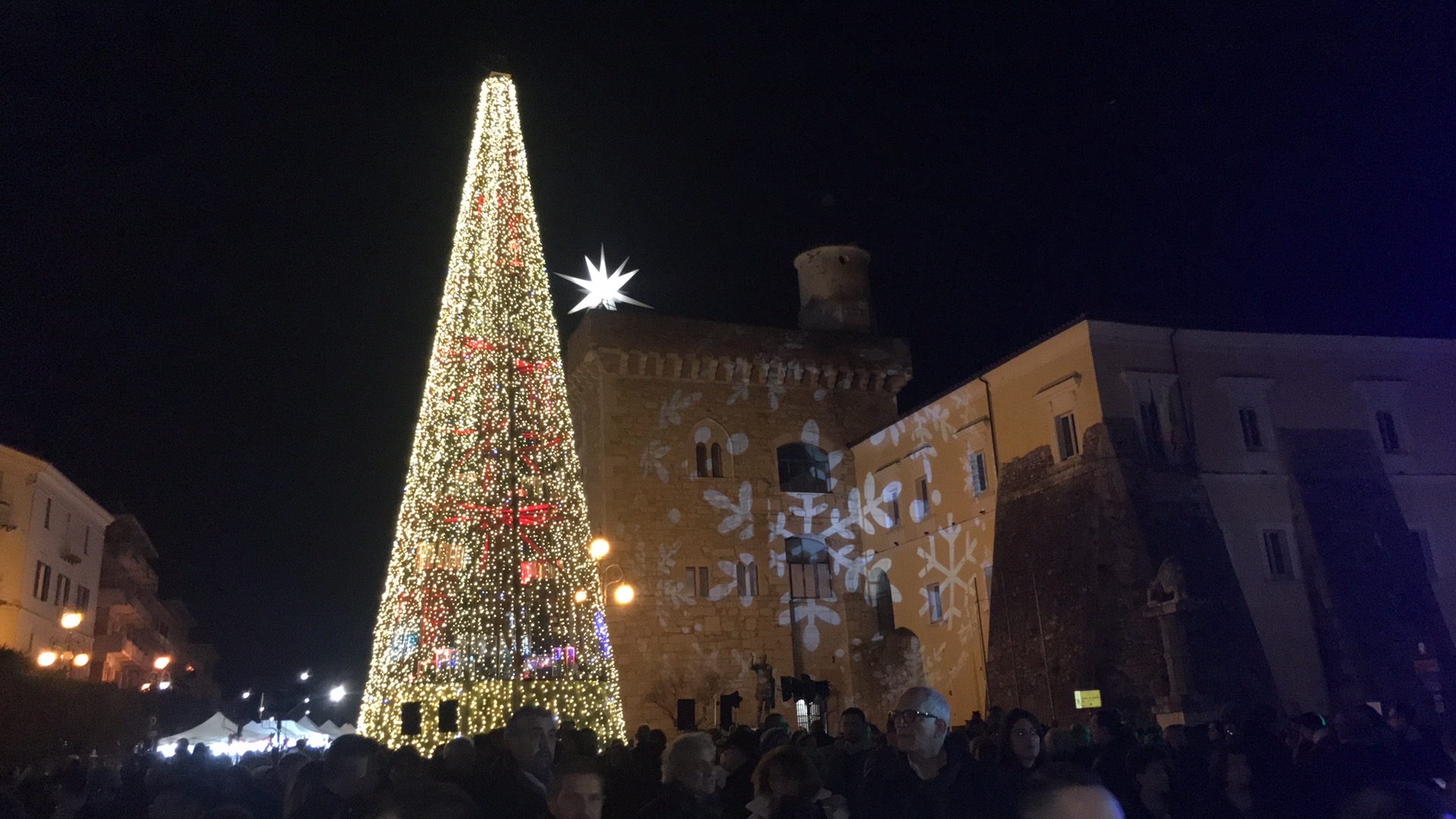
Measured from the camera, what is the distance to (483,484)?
1483 cm

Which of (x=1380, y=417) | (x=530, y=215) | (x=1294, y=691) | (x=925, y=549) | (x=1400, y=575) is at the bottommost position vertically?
(x=1294, y=691)

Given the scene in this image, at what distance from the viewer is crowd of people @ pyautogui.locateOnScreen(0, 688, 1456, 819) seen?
3029 millimetres

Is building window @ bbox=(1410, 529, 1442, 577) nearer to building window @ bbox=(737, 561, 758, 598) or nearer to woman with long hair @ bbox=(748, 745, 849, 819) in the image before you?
building window @ bbox=(737, 561, 758, 598)

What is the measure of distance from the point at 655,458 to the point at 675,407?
4.91 feet

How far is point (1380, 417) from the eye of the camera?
876 inches

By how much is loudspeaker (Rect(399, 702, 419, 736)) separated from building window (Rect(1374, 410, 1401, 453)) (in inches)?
804

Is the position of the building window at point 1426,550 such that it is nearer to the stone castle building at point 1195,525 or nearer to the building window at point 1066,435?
the stone castle building at point 1195,525

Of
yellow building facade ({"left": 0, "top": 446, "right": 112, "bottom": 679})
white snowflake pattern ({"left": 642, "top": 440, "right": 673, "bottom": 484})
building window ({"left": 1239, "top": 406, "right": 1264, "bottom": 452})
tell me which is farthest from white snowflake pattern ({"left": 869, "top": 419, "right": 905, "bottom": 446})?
yellow building facade ({"left": 0, "top": 446, "right": 112, "bottom": 679})

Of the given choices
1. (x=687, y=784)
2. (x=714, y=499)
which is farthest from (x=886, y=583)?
(x=687, y=784)

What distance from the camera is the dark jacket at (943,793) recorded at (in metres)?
3.68

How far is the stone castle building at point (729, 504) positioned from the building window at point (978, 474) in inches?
172

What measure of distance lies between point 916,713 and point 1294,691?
18.4 metres

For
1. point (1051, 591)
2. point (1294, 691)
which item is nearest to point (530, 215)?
point (1051, 591)

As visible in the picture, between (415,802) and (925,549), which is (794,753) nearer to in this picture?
(415,802)
